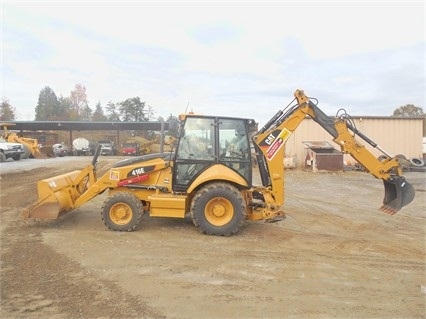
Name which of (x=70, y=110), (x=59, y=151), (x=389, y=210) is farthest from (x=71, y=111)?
(x=389, y=210)

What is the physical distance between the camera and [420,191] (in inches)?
573

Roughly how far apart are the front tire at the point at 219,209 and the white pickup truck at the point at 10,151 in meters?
22.0

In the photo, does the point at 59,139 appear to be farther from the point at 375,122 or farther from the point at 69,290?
the point at 69,290

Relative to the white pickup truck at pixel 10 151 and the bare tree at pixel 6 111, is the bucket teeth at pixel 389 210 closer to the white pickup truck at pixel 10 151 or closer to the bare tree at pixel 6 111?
the white pickup truck at pixel 10 151

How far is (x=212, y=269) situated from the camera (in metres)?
5.46

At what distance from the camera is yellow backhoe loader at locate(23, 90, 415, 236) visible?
24.1 ft

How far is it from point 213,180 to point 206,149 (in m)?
0.62

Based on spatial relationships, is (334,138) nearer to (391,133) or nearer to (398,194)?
(398,194)

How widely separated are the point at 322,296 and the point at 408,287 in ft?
4.04

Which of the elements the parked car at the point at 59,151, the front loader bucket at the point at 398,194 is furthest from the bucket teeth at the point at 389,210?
the parked car at the point at 59,151

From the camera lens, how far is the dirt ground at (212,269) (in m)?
4.25

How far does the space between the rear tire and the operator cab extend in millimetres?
840

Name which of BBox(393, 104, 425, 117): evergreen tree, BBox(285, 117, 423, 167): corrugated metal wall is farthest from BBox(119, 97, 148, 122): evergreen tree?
BBox(285, 117, 423, 167): corrugated metal wall

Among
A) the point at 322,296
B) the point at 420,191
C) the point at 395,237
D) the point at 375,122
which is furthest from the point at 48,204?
the point at 375,122
